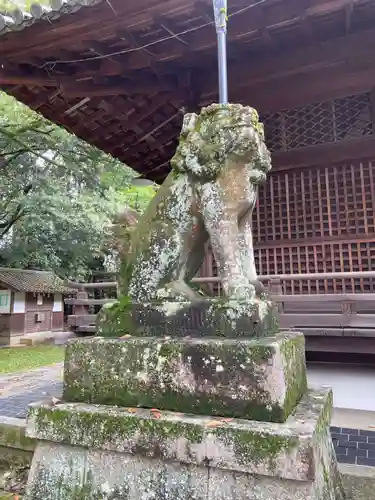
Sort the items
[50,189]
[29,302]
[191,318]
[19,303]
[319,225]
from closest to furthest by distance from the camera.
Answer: [191,318]
[319,225]
[50,189]
[19,303]
[29,302]

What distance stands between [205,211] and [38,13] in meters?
3.49

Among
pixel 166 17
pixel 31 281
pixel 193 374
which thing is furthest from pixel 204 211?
pixel 31 281

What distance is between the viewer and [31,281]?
53.9 feet

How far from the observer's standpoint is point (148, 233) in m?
2.32

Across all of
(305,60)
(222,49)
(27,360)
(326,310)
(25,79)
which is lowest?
(27,360)

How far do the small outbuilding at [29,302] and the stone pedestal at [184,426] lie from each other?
1457cm

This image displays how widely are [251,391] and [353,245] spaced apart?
15.0 feet

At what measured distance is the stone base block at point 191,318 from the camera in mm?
1956

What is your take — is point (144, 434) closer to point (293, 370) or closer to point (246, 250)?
point (293, 370)

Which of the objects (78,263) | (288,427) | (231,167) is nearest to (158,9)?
(231,167)

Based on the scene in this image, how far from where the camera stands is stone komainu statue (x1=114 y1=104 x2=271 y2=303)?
2.13 metres

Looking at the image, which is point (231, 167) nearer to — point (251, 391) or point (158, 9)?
point (251, 391)

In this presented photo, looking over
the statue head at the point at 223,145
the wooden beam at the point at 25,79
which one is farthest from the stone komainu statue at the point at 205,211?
the wooden beam at the point at 25,79

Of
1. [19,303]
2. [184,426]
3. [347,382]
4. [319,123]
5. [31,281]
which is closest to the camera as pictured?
[184,426]
